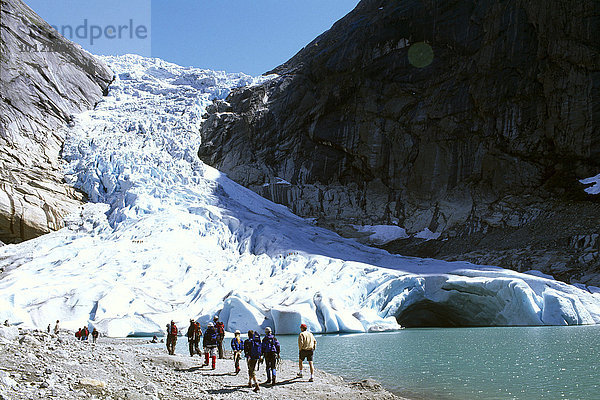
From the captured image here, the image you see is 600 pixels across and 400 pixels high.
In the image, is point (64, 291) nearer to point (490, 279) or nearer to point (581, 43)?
point (490, 279)

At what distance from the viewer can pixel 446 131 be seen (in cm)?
4025

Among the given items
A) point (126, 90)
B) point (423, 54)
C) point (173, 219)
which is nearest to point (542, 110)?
point (423, 54)

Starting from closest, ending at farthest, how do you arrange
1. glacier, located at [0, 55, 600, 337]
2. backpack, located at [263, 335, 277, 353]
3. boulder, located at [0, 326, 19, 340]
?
1. boulder, located at [0, 326, 19, 340]
2. backpack, located at [263, 335, 277, 353]
3. glacier, located at [0, 55, 600, 337]

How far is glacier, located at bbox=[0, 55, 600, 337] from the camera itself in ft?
68.0

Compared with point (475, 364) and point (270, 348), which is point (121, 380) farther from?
point (475, 364)

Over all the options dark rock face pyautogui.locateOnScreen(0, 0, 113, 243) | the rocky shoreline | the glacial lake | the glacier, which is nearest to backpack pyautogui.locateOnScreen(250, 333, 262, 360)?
the rocky shoreline

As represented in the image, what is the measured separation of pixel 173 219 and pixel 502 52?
2961 centimetres

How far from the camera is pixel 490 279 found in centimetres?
2150

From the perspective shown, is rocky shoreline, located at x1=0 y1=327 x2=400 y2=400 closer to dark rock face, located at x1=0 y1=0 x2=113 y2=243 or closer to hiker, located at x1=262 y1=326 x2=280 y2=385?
hiker, located at x1=262 y1=326 x2=280 y2=385

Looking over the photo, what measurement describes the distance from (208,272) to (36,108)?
82.7 feet

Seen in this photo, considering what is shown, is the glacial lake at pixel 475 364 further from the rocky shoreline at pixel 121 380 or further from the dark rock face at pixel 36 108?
the dark rock face at pixel 36 108

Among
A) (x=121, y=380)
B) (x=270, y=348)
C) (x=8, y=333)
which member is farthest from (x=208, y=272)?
(x=121, y=380)

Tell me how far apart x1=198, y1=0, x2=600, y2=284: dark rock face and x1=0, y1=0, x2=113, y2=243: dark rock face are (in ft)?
44.4

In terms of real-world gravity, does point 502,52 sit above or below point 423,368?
above
